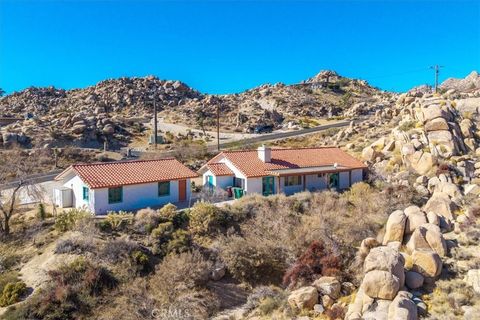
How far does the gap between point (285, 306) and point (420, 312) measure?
5690 mm

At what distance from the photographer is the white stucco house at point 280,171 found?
108 feet

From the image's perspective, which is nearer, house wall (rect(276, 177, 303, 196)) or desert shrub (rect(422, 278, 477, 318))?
desert shrub (rect(422, 278, 477, 318))

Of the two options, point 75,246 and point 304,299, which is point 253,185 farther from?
point 304,299

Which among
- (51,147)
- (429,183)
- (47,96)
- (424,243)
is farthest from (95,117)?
(424,243)

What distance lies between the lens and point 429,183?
3281 centimetres

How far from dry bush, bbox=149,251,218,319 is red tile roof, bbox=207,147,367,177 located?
37.5 ft

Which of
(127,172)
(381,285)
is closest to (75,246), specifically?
(127,172)

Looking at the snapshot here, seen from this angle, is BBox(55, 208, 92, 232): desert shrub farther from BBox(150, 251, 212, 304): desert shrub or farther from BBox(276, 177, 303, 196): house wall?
BBox(276, 177, 303, 196): house wall

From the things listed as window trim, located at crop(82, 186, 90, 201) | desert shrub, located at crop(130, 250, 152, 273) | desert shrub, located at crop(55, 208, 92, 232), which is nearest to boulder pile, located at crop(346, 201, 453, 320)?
desert shrub, located at crop(130, 250, 152, 273)

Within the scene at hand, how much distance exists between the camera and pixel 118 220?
24.3 metres

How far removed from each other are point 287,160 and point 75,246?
64.7 ft

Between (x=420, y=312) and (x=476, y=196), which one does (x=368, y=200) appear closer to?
(x=476, y=196)

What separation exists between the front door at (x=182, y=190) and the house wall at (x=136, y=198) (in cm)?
31

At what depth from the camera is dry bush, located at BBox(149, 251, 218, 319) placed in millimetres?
19125
